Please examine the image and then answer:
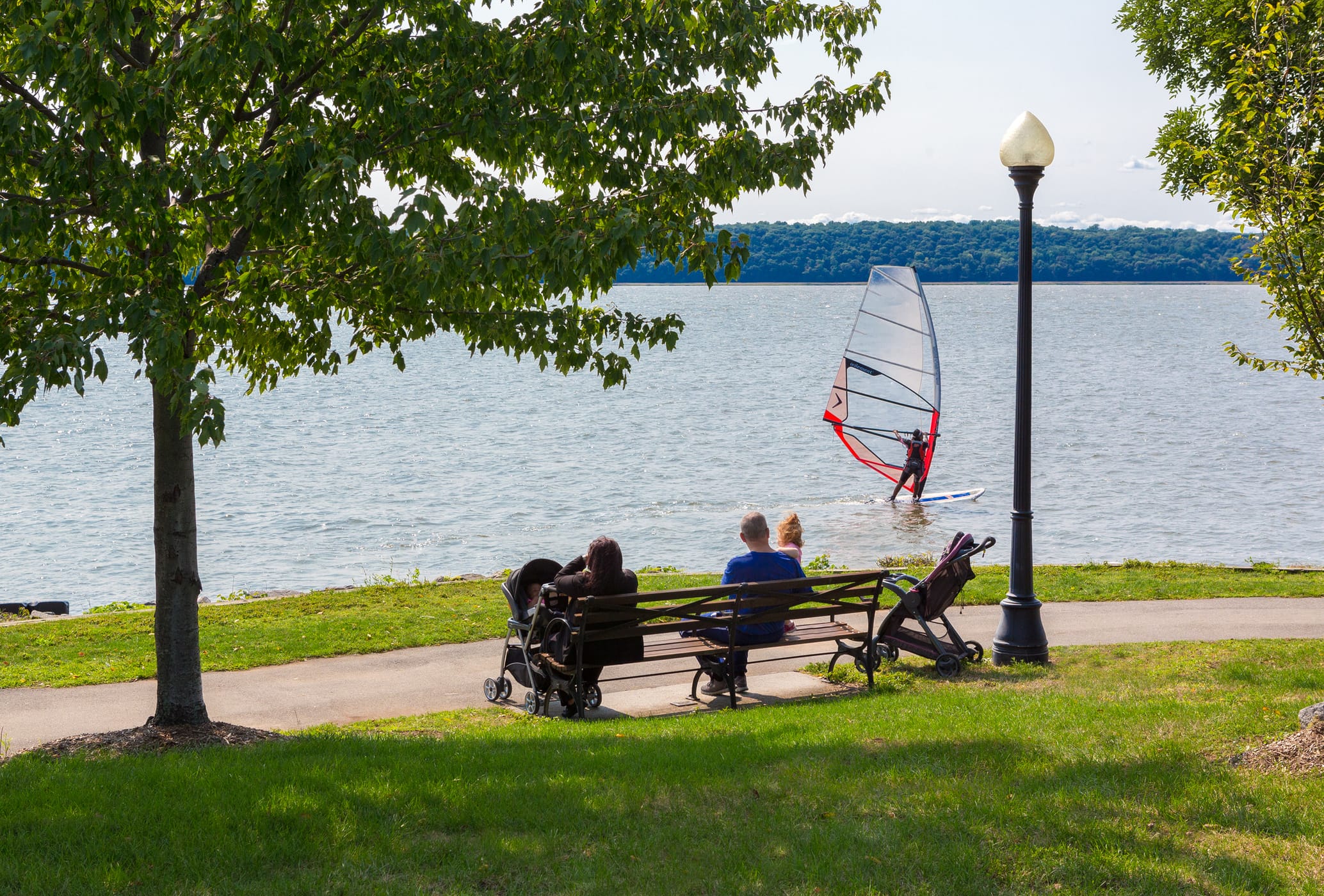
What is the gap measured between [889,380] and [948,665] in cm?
2244

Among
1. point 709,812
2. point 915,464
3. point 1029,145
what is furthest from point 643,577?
point 915,464

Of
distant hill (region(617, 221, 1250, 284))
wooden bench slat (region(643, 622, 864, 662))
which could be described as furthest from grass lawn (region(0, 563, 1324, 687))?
distant hill (region(617, 221, 1250, 284))

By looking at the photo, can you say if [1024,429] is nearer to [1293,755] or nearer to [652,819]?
[1293,755]

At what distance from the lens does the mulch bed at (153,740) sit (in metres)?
7.03

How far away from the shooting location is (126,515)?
28.3 m

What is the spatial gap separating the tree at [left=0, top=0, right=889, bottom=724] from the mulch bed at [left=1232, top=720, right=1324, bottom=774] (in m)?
3.86

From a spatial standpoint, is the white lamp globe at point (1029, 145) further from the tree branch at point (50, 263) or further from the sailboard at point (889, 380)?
the sailboard at point (889, 380)

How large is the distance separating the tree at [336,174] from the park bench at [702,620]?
1.85m

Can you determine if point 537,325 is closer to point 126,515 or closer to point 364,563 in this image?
point 364,563

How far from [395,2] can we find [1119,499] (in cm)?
2736

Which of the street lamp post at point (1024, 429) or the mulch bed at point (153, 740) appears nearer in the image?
the mulch bed at point (153, 740)

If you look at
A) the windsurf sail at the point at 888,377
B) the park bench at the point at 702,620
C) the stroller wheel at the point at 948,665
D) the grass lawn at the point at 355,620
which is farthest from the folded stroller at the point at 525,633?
the windsurf sail at the point at 888,377

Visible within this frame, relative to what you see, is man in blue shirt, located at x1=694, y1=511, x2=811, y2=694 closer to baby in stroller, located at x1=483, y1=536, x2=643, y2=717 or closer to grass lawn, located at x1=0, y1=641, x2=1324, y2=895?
baby in stroller, located at x1=483, y1=536, x2=643, y2=717

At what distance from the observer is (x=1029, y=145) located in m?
9.68
